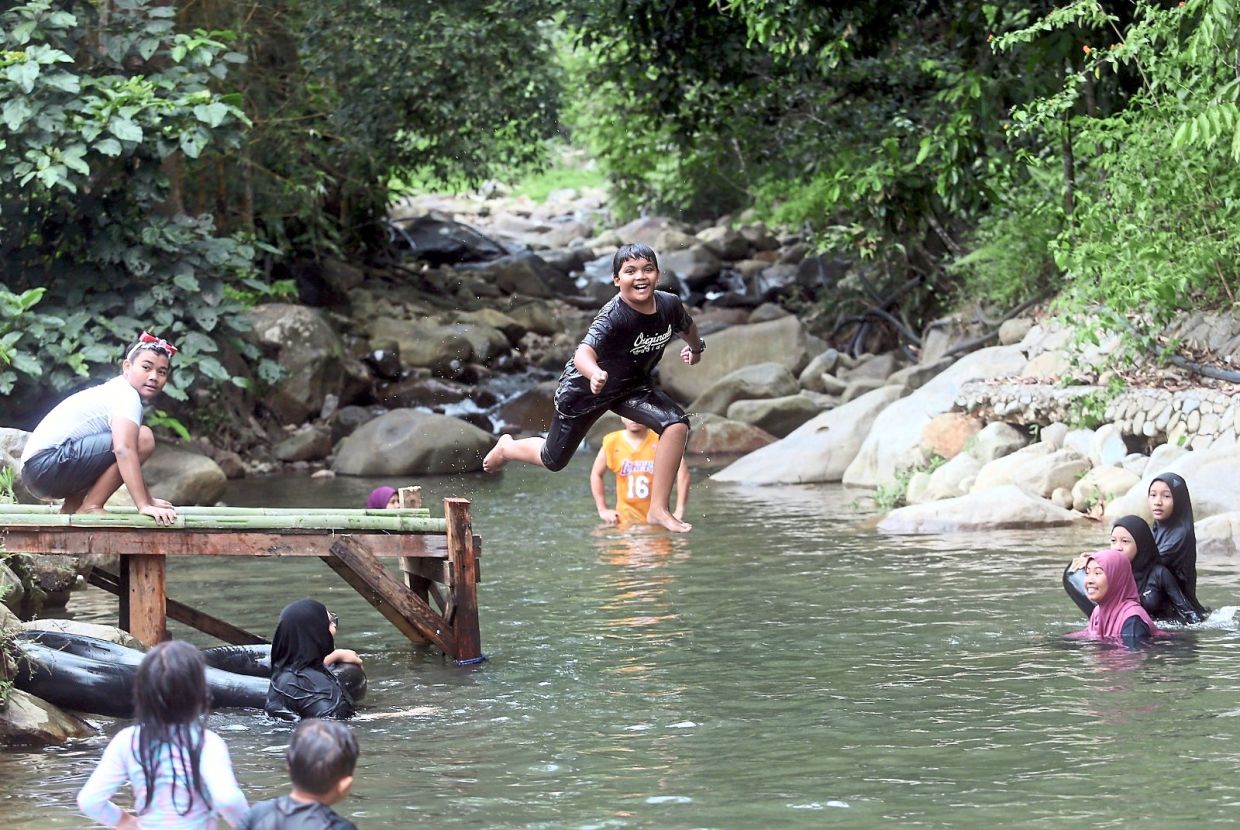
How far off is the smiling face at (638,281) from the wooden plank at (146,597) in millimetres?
3156

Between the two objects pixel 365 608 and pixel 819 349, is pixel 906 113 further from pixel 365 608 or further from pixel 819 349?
pixel 365 608

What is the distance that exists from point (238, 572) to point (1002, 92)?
9710 mm

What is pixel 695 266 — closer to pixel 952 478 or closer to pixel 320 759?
pixel 952 478

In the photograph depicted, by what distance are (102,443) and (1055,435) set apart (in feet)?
34.4

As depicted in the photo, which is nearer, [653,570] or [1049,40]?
[653,570]

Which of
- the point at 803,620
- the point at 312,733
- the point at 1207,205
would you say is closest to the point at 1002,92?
the point at 1207,205

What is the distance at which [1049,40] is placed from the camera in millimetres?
15445

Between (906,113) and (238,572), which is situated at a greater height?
(906,113)

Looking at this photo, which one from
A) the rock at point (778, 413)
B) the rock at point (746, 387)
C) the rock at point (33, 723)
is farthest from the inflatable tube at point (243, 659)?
the rock at point (746, 387)

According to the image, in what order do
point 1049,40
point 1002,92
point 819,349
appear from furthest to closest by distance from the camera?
point 819,349, point 1002,92, point 1049,40

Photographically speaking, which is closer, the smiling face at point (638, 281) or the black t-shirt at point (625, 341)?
the smiling face at point (638, 281)

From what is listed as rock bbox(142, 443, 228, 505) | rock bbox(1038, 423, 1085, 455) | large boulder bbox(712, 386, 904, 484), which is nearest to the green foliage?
rock bbox(142, 443, 228, 505)

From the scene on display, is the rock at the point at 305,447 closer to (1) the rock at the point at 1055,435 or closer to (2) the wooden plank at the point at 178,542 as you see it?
(1) the rock at the point at 1055,435

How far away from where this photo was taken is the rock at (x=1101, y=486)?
1496 cm
